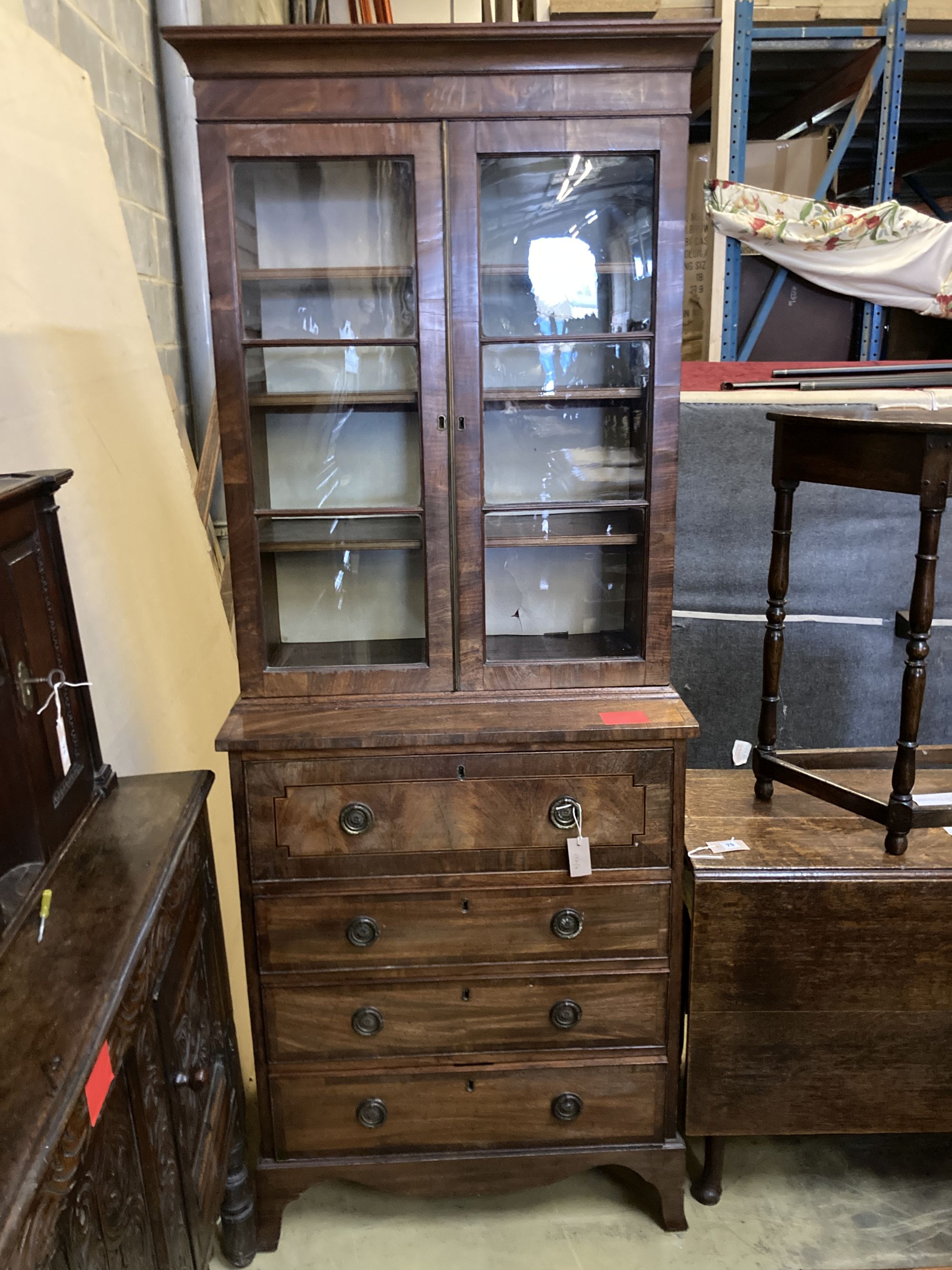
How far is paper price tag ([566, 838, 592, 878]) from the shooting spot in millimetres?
1599

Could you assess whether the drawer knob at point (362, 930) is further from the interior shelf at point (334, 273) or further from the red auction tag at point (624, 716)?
the interior shelf at point (334, 273)

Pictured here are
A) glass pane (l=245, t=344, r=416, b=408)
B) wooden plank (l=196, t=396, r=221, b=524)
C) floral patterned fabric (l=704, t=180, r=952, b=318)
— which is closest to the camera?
glass pane (l=245, t=344, r=416, b=408)

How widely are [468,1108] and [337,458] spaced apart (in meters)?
1.24

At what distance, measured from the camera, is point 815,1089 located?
1715 mm

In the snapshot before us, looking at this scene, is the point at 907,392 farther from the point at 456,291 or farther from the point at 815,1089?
the point at 815,1089

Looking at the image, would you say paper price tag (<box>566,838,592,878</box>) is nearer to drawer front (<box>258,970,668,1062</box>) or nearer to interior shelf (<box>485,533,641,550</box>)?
drawer front (<box>258,970,668,1062</box>)

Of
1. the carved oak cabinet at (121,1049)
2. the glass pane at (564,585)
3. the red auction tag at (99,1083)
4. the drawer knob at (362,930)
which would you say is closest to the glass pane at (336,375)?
the glass pane at (564,585)

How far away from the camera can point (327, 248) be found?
156 centimetres

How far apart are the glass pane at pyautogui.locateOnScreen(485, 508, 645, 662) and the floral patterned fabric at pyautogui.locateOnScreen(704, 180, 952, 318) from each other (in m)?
1.63

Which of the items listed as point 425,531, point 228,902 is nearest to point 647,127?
point 425,531

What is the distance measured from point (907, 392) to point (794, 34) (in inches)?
58.2

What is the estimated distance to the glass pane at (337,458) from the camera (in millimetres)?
1603

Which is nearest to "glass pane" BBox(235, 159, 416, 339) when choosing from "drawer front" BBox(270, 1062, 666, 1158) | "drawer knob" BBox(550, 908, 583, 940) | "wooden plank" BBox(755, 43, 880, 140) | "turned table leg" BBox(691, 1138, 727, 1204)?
"drawer knob" BBox(550, 908, 583, 940)

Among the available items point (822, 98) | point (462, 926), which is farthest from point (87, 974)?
point (822, 98)
